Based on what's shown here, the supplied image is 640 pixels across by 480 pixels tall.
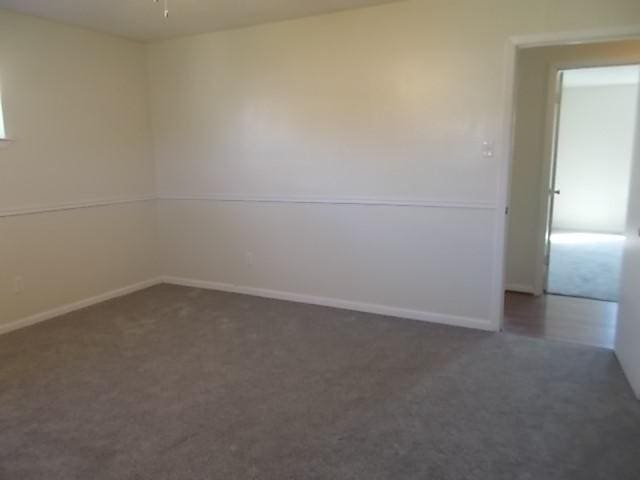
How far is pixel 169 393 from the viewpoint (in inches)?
108

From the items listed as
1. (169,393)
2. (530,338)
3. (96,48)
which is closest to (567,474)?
(530,338)

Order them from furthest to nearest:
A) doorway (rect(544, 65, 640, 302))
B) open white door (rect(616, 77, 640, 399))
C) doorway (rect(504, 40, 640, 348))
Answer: doorway (rect(544, 65, 640, 302))
doorway (rect(504, 40, 640, 348))
open white door (rect(616, 77, 640, 399))

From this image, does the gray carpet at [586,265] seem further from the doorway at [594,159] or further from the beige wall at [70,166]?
the beige wall at [70,166]

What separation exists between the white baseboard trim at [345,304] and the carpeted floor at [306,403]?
117 mm

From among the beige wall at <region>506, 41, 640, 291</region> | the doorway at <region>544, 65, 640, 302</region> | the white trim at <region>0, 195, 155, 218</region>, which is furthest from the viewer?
the doorway at <region>544, 65, 640, 302</region>

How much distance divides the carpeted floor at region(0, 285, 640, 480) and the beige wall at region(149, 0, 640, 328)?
0.56 metres

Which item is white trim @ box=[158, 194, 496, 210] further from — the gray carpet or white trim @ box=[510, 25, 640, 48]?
the gray carpet

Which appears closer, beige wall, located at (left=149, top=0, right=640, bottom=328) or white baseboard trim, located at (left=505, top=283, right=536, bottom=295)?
beige wall, located at (left=149, top=0, right=640, bottom=328)

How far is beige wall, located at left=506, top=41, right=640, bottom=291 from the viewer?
4441 millimetres

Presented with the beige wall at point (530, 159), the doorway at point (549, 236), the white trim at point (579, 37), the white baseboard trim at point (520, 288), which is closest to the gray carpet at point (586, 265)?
the doorway at point (549, 236)

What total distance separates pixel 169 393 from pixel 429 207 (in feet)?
7.45

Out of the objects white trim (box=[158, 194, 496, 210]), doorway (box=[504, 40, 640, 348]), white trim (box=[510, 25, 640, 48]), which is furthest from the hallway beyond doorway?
white trim (box=[510, 25, 640, 48])

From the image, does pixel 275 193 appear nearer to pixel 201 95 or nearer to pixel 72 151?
pixel 201 95

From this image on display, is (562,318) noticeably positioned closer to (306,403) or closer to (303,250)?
(303,250)
